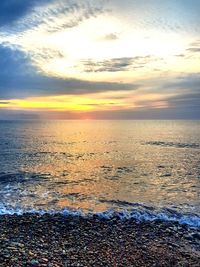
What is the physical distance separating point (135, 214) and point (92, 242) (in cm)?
578

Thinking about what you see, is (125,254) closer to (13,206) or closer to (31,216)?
(31,216)

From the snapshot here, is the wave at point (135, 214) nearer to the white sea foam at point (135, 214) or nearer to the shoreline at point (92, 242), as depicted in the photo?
the white sea foam at point (135, 214)

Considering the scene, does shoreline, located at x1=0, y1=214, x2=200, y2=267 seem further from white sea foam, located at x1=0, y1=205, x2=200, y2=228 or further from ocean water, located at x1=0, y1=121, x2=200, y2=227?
ocean water, located at x1=0, y1=121, x2=200, y2=227

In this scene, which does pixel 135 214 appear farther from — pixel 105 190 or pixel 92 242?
pixel 105 190

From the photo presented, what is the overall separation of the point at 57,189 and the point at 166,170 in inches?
669

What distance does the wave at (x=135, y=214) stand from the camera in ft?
58.7

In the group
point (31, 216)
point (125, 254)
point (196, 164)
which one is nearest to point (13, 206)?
point (31, 216)

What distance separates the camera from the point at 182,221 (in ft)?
57.7

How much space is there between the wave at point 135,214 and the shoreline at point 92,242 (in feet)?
2.08

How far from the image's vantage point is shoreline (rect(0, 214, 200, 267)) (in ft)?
38.3

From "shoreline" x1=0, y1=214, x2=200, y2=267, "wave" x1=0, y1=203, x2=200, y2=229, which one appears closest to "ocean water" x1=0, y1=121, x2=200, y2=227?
"wave" x1=0, y1=203, x2=200, y2=229

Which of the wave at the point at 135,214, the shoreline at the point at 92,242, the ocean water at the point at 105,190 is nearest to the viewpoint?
the shoreline at the point at 92,242

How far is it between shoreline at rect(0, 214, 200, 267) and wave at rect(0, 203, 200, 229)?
2.08ft

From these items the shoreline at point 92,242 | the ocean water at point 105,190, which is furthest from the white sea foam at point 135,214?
the shoreline at point 92,242
